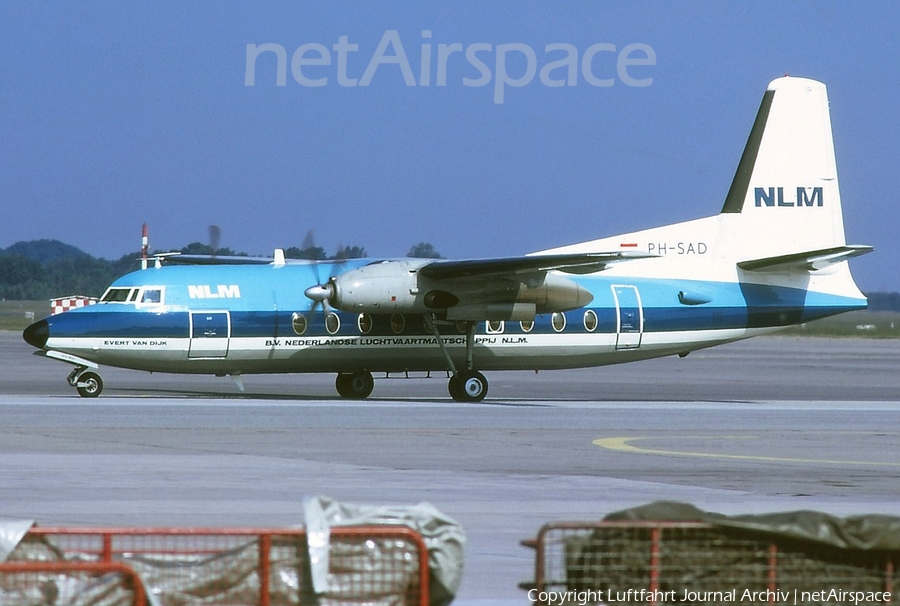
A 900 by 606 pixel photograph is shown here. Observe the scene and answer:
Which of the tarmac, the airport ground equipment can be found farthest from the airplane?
the airport ground equipment

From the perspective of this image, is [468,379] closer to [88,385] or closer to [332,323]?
[332,323]

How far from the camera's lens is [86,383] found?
2622cm

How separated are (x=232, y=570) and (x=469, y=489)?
7.86 m

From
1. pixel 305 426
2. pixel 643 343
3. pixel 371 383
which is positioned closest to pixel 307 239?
pixel 371 383

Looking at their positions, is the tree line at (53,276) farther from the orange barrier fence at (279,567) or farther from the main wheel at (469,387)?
the orange barrier fence at (279,567)

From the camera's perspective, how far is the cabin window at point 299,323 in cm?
2667

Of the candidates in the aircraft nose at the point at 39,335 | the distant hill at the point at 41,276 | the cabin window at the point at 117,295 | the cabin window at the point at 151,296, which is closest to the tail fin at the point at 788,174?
the cabin window at the point at 151,296

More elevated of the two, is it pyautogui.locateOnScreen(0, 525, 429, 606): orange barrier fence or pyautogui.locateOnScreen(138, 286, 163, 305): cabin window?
pyautogui.locateOnScreen(138, 286, 163, 305): cabin window

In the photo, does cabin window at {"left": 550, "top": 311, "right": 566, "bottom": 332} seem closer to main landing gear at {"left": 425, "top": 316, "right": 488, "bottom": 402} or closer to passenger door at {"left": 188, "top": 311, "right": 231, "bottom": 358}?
main landing gear at {"left": 425, "top": 316, "right": 488, "bottom": 402}

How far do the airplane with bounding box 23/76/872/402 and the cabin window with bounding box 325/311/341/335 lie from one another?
0.10 ft

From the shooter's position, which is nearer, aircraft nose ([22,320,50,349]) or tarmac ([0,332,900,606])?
tarmac ([0,332,900,606])

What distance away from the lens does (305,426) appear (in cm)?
2034

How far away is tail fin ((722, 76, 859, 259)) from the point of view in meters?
30.2

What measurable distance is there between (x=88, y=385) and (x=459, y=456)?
493 inches
